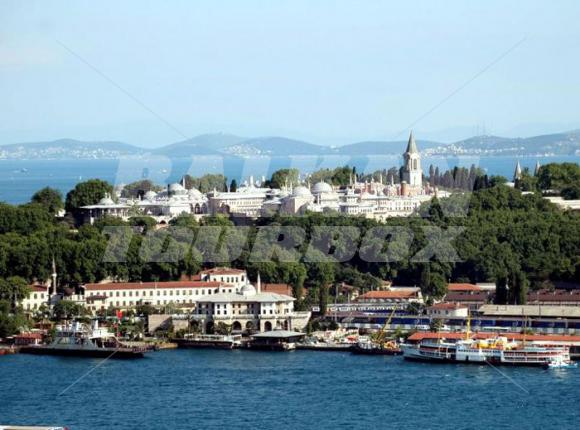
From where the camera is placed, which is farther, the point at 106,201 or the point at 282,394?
the point at 106,201

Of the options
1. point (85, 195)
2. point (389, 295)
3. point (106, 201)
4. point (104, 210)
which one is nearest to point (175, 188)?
point (85, 195)

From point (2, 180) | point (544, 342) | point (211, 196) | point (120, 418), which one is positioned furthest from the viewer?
point (2, 180)

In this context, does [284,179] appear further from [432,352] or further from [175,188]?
[432,352]

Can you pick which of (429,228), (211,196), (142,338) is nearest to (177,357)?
(142,338)

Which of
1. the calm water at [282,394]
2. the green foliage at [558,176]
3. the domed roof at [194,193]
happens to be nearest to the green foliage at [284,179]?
the domed roof at [194,193]

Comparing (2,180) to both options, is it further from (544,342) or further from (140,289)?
(544,342)
